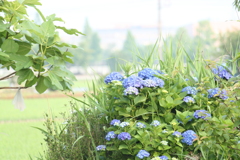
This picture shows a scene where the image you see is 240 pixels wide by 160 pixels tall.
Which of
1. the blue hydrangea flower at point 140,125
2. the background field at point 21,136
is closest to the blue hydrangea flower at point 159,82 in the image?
the blue hydrangea flower at point 140,125

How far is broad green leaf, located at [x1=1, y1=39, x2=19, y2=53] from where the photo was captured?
69.2 inches

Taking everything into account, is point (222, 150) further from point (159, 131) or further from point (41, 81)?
point (41, 81)

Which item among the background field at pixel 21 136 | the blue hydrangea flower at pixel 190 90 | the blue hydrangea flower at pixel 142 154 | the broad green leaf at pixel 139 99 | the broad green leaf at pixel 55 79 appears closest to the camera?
the broad green leaf at pixel 55 79

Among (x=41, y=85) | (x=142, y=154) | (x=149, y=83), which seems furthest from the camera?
(x=149, y=83)

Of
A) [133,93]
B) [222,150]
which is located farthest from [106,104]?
[222,150]

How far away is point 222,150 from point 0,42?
1818mm

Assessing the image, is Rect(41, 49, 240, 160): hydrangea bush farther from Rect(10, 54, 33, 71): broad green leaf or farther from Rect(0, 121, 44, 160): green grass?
Rect(0, 121, 44, 160): green grass

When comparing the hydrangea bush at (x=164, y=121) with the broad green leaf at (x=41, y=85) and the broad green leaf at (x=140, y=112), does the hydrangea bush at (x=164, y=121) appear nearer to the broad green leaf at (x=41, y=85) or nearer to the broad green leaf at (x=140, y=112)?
the broad green leaf at (x=140, y=112)

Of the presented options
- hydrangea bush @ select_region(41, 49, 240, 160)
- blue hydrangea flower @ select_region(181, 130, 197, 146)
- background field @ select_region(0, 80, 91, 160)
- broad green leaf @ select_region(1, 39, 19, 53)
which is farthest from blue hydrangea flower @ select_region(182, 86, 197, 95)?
broad green leaf @ select_region(1, 39, 19, 53)

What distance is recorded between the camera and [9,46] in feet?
5.79

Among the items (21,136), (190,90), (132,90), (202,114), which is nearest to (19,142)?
(21,136)

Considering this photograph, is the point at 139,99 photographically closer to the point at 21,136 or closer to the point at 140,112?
the point at 140,112

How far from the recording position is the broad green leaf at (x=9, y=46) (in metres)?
1.76

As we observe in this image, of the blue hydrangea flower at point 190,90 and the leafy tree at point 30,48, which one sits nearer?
the leafy tree at point 30,48
